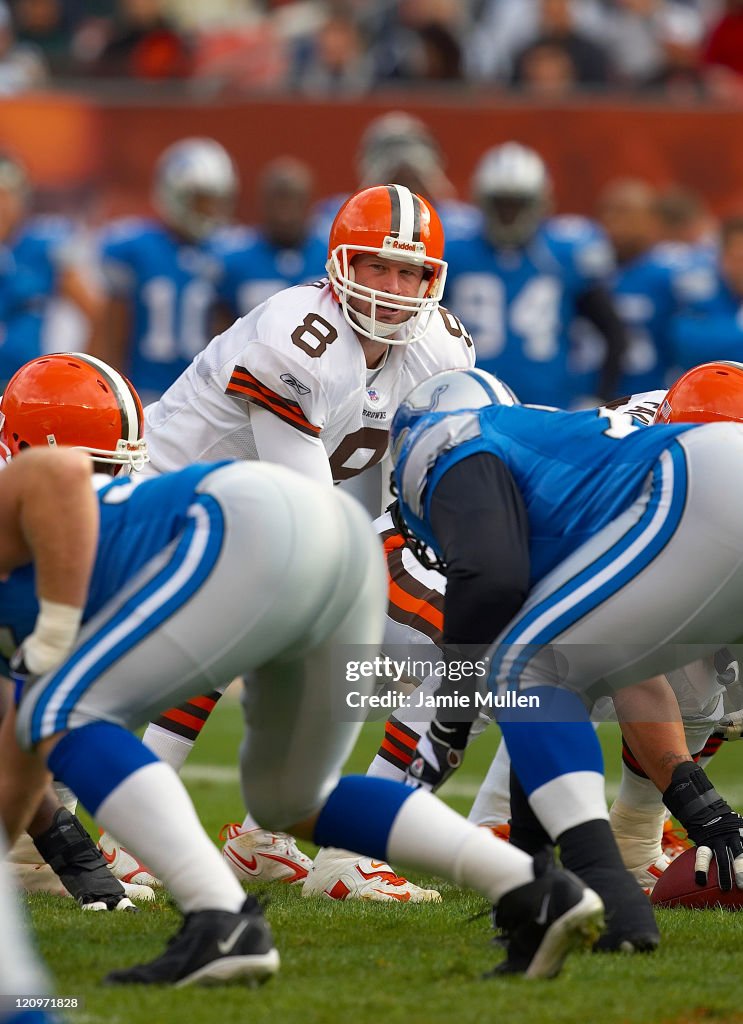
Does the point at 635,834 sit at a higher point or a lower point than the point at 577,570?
lower

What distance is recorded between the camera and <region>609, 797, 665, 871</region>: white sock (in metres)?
4.30

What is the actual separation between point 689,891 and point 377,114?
6360 mm

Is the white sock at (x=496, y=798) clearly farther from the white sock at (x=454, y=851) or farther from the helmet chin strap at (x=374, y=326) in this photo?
the white sock at (x=454, y=851)

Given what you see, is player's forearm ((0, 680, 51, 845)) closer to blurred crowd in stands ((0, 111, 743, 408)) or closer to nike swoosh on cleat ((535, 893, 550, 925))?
nike swoosh on cleat ((535, 893, 550, 925))

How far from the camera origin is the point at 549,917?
2.91 metres

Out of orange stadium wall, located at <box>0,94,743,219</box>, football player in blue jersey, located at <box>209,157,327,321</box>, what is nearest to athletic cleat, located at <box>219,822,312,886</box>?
football player in blue jersey, located at <box>209,157,327,321</box>

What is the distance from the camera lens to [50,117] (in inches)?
370

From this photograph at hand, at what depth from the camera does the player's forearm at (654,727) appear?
12.7ft

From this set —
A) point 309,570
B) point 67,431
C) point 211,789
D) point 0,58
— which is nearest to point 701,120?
point 0,58

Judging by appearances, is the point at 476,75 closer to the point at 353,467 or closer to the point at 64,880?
the point at 353,467

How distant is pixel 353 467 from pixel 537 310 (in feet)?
12.9

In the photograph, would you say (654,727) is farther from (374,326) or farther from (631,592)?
(374,326)

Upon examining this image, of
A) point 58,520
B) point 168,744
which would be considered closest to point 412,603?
point 168,744

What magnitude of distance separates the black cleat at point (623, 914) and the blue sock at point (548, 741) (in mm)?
195
